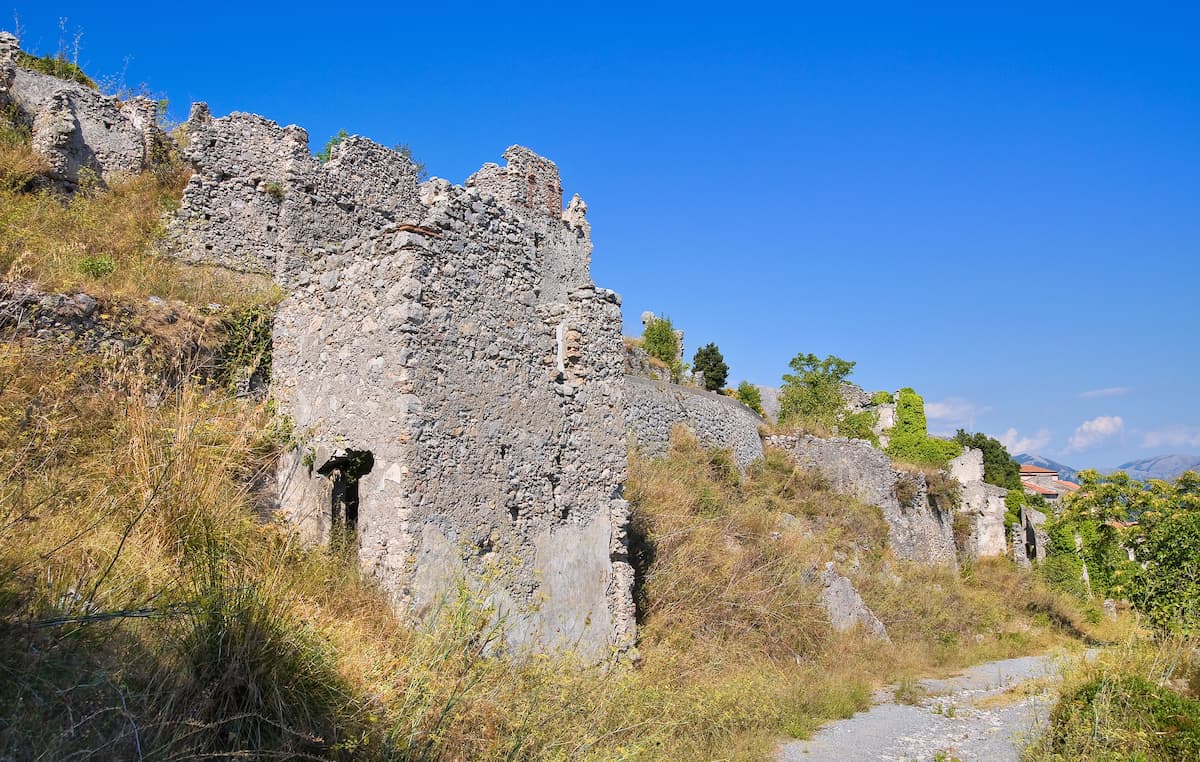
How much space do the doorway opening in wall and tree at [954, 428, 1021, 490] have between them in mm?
45236

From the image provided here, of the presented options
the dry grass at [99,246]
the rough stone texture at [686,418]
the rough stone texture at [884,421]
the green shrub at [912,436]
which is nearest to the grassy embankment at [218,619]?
the dry grass at [99,246]

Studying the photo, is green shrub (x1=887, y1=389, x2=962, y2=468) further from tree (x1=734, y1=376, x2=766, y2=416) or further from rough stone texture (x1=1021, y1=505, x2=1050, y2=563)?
tree (x1=734, y1=376, x2=766, y2=416)

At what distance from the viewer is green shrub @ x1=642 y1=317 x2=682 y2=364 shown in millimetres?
30094

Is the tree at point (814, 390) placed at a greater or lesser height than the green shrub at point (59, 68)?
lesser

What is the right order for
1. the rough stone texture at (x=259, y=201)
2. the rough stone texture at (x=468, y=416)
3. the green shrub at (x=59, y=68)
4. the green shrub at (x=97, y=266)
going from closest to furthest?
the rough stone texture at (x=468, y=416)
the green shrub at (x=97, y=266)
the rough stone texture at (x=259, y=201)
the green shrub at (x=59, y=68)

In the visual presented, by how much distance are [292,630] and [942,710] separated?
9511mm

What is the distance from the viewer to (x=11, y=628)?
3402mm

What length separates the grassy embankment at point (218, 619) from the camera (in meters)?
3.56

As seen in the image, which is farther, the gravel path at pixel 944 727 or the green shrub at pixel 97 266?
the green shrub at pixel 97 266

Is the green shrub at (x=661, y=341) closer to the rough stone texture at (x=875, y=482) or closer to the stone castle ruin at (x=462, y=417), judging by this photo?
the rough stone texture at (x=875, y=482)

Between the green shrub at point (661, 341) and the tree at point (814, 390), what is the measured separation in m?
5.44

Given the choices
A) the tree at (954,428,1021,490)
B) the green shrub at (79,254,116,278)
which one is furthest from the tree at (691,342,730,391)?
the green shrub at (79,254,116,278)

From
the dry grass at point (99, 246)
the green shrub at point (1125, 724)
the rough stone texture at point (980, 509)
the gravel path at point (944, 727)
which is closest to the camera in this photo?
the green shrub at point (1125, 724)

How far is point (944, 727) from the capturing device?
9.34 m
